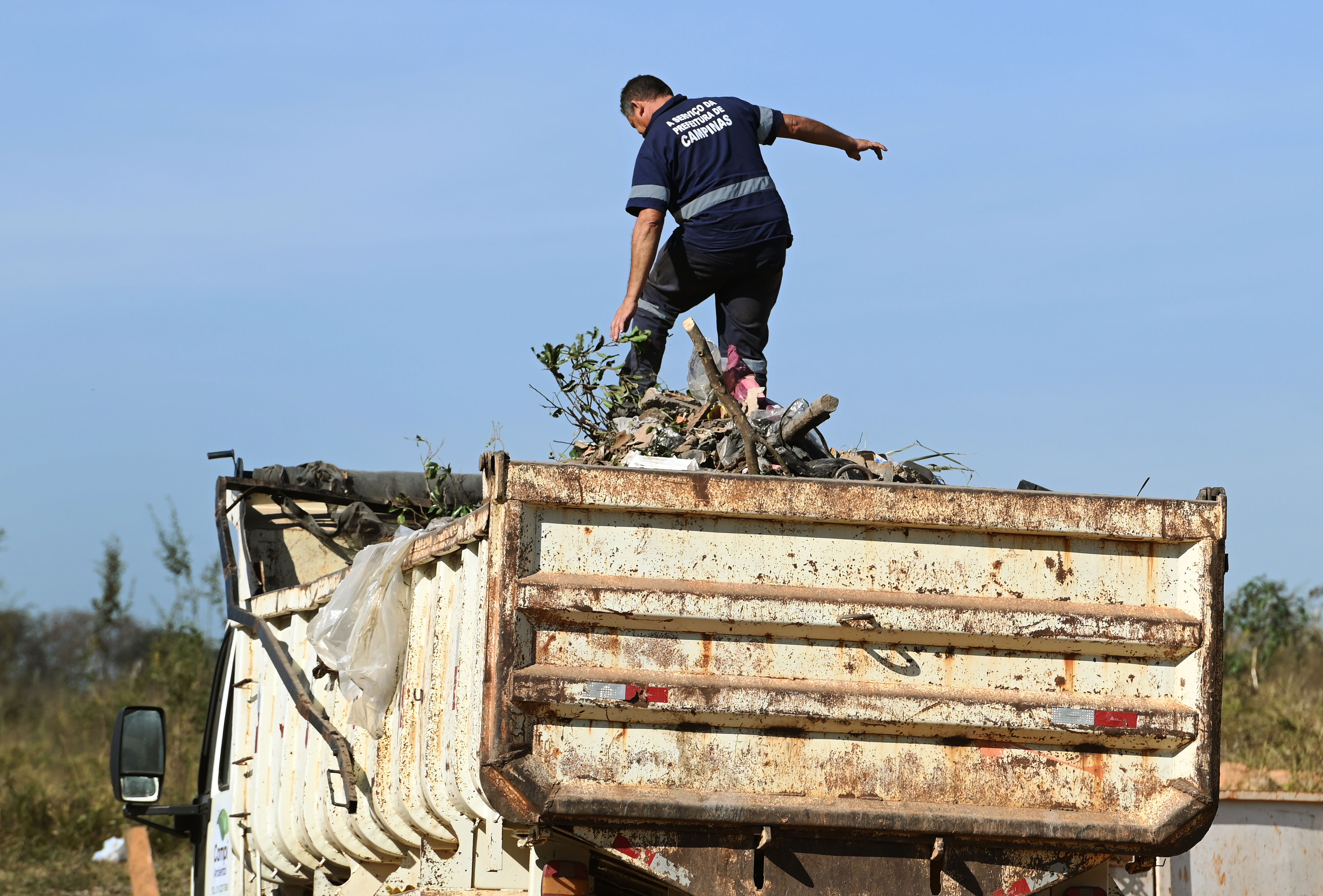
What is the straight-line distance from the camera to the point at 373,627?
4.20 meters

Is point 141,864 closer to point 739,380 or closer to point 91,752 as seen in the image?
point 739,380

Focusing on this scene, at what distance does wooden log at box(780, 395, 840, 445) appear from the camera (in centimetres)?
400

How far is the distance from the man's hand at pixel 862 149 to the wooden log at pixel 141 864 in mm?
3571

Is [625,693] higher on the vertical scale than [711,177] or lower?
lower

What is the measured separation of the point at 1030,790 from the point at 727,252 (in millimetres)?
2400

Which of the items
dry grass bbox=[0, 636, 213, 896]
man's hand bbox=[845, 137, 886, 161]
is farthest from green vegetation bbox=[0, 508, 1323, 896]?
man's hand bbox=[845, 137, 886, 161]

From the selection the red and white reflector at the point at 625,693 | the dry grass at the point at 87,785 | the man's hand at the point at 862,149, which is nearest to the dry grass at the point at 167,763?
the dry grass at the point at 87,785

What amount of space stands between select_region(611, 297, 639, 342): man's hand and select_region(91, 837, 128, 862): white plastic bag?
9.20 meters

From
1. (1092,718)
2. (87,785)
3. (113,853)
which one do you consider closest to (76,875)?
(113,853)

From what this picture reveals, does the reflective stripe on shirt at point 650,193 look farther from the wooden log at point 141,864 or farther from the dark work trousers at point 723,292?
the wooden log at point 141,864

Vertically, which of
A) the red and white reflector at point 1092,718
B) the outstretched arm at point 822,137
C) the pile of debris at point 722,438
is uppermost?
the outstretched arm at point 822,137

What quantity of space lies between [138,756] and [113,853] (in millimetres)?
7234

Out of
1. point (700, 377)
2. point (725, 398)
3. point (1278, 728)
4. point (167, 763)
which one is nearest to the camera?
point (725, 398)

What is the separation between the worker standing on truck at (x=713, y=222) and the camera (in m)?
5.17
